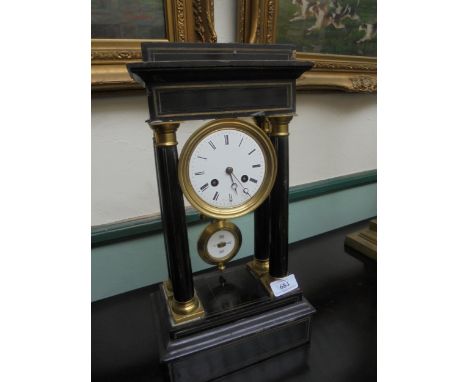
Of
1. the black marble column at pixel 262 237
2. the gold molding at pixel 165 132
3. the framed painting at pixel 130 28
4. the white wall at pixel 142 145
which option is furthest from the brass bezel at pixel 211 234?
the framed painting at pixel 130 28

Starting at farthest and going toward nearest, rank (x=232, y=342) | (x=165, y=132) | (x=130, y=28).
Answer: (x=130, y=28), (x=232, y=342), (x=165, y=132)

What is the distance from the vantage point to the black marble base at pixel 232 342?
659mm

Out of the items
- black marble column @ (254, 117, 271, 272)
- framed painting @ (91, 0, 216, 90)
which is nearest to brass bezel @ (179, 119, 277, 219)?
black marble column @ (254, 117, 271, 272)

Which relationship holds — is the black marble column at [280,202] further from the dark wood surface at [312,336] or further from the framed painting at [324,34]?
the framed painting at [324,34]

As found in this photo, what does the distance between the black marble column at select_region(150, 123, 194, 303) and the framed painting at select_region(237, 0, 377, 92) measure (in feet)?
1.71

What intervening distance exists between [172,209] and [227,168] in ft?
0.48

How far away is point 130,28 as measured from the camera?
799 millimetres

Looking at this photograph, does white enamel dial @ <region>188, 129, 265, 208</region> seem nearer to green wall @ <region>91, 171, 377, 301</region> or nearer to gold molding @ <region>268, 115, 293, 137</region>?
gold molding @ <region>268, 115, 293, 137</region>

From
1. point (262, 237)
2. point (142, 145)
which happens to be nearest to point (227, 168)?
point (262, 237)

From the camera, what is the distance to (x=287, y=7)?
3.21 ft

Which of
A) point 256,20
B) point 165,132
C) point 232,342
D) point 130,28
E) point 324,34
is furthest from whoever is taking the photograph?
point 324,34

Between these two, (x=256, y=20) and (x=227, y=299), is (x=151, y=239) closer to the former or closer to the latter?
(x=227, y=299)

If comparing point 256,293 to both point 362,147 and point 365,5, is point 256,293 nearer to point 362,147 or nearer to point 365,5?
point 362,147

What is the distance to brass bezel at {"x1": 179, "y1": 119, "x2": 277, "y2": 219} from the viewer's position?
0.62 m
